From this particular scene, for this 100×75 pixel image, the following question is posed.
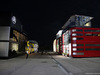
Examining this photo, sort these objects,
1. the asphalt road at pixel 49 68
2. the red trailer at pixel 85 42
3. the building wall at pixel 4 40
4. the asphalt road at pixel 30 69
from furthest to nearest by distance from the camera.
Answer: the red trailer at pixel 85 42 < the building wall at pixel 4 40 < the asphalt road at pixel 49 68 < the asphalt road at pixel 30 69

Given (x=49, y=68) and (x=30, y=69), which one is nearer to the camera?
(x=30, y=69)

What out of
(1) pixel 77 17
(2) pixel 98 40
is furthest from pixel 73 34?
(1) pixel 77 17

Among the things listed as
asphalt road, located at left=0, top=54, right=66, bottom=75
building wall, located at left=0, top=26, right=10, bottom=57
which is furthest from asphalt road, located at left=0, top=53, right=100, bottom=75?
building wall, located at left=0, top=26, right=10, bottom=57

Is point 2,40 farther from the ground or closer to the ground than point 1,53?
farther from the ground

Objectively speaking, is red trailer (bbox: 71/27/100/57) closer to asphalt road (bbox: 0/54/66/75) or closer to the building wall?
Answer: asphalt road (bbox: 0/54/66/75)

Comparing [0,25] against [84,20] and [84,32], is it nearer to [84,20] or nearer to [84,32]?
[84,32]

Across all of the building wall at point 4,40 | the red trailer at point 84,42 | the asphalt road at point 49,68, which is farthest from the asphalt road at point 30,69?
the red trailer at point 84,42

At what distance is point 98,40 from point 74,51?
34.4ft

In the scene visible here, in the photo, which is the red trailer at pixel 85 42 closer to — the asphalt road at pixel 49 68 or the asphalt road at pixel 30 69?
the asphalt road at pixel 49 68

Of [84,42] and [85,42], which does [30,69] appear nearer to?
[84,42]

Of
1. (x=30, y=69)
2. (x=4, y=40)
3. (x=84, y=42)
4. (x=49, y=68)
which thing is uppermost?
(x=4, y=40)

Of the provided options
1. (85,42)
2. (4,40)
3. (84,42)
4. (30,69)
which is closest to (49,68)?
(30,69)

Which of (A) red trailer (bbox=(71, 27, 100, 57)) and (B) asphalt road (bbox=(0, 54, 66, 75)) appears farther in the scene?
(A) red trailer (bbox=(71, 27, 100, 57))

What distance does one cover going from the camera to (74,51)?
3409 centimetres
